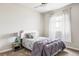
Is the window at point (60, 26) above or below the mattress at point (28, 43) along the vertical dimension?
above

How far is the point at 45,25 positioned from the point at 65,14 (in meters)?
0.40

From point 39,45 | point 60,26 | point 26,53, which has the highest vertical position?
point 60,26

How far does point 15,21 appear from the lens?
4.00 feet

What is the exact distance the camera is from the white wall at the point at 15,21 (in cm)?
115

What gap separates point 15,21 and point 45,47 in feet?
2.38

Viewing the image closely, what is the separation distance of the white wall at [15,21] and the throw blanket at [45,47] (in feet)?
0.72

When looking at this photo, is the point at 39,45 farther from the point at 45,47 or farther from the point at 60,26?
the point at 60,26

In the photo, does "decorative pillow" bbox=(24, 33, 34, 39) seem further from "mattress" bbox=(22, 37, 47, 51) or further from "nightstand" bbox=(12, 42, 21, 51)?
"nightstand" bbox=(12, 42, 21, 51)

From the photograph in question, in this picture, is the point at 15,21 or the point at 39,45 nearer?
the point at 15,21

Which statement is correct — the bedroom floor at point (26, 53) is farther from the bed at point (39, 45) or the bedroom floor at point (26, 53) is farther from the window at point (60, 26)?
the window at point (60, 26)

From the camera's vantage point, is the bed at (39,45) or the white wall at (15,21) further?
the bed at (39,45)

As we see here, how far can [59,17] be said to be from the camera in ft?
4.20

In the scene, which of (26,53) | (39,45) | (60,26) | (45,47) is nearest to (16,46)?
(26,53)

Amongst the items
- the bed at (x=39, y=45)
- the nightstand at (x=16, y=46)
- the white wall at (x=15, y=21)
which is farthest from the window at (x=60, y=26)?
the nightstand at (x=16, y=46)
